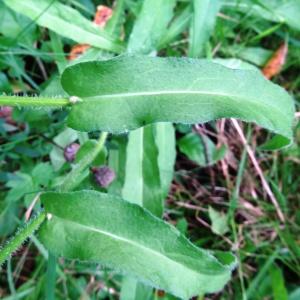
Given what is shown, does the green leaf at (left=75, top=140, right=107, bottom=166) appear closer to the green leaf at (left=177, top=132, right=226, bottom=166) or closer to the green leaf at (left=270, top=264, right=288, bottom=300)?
the green leaf at (left=177, top=132, right=226, bottom=166)

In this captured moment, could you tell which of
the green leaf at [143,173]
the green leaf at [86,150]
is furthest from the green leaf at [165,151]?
the green leaf at [86,150]

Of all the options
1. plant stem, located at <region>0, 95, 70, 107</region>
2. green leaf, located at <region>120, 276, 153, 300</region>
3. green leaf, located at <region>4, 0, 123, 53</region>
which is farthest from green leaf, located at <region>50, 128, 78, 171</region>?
plant stem, located at <region>0, 95, 70, 107</region>

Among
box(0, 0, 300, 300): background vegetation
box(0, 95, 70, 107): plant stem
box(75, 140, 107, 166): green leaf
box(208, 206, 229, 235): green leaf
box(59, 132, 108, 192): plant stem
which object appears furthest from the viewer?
box(208, 206, 229, 235): green leaf

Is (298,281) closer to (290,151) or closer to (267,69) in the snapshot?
(290,151)

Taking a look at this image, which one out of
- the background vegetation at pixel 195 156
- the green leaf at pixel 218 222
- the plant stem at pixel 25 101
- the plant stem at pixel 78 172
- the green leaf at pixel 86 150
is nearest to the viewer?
the plant stem at pixel 25 101

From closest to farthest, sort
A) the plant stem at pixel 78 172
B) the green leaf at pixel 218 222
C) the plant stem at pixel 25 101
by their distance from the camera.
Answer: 1. the plant stem at pixel 25 101
2. the plant stem at pixel 78 172
3. the green leaf at pixel 218 222

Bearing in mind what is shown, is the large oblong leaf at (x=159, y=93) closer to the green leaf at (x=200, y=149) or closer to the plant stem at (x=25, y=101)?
the plant stem at (x=25, y=101)
